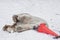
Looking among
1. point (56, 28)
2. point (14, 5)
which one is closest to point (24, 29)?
point (56, 28)

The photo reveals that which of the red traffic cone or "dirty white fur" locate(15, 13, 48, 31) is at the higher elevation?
"dirty white fur" locate(15, 13, 48, 31)

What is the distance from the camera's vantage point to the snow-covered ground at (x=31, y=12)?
1580 millimetres

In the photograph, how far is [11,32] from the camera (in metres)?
1.66

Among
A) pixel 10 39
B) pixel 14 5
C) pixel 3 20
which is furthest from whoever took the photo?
pixel 14 5

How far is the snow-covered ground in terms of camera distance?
158 cm

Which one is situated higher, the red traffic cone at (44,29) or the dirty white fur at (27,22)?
the dirty white fur at (27,22)

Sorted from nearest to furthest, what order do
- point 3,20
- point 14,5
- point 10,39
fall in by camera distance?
point 10,39 < point 3,20 < point 14,5

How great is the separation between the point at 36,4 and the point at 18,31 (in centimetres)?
98

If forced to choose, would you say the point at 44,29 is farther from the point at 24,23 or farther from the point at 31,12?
the point at 31,12

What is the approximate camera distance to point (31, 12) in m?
2.18

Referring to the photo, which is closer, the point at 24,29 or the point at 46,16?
the point at 24,29

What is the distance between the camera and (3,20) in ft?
6.40

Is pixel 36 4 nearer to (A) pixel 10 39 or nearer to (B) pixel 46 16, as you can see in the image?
(B) pixel 46 16

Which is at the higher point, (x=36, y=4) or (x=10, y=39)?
(x=36, y=4)
